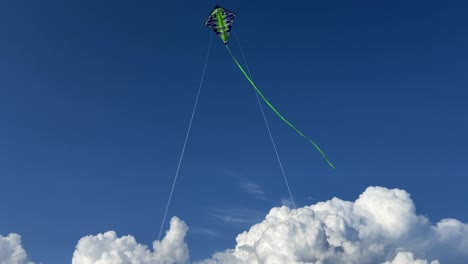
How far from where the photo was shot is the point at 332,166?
58.8 metres

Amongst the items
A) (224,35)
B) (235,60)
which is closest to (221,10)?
(224,35)

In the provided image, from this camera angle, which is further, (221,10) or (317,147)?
(221,10)

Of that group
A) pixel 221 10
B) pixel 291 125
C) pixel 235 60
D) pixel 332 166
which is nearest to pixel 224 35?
pixel 221 10

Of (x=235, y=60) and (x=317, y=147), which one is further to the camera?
(x=235, y=60)

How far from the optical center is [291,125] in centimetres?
5919

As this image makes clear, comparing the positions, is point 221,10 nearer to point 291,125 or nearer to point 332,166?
point 291,125

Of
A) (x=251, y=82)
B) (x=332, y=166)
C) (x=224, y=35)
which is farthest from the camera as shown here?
(x=224, y=35)

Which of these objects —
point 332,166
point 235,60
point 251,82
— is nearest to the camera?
point 332,166

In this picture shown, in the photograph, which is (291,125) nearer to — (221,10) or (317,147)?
(317,147)

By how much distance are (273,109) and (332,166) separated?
12639 millimetres

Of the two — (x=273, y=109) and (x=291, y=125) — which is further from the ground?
(x=273, y=109)

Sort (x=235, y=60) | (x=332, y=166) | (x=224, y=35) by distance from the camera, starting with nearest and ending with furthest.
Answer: (x=332, y=166) < (x=235, y=60) < (x=224, y=35)

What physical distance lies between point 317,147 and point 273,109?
29.9 feet

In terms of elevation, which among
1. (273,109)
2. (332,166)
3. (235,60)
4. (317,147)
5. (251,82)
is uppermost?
(235,60)
